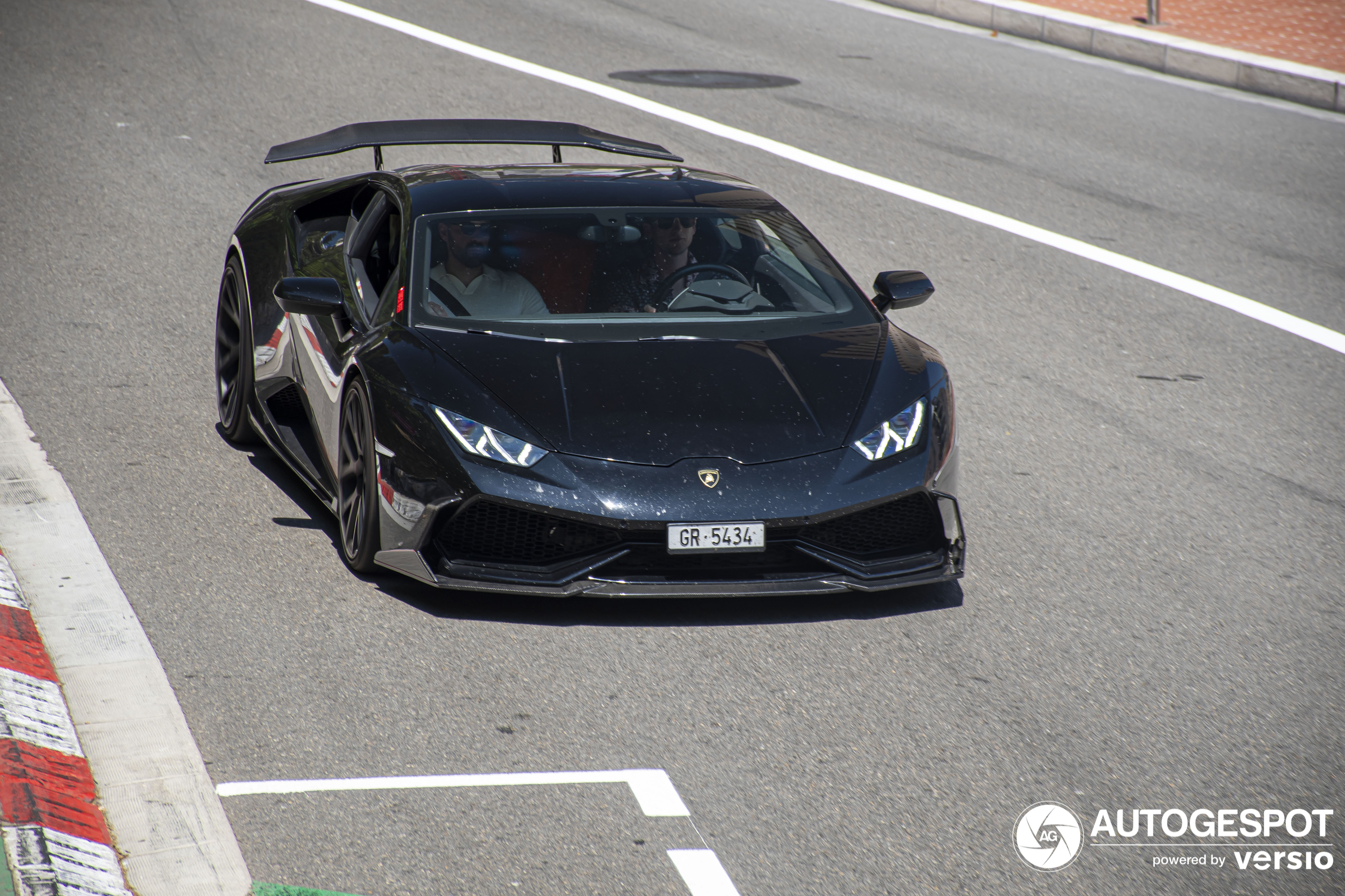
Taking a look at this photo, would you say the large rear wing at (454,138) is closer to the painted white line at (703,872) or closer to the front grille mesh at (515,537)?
the front grille mesh at (515,537)

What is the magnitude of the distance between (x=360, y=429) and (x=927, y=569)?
2.01 meters

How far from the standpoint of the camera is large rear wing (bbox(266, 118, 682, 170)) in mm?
7012

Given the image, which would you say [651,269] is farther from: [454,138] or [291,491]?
[291,491]

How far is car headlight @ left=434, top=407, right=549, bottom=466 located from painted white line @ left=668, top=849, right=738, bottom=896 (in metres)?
1.61

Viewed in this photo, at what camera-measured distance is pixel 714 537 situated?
16.2 ft

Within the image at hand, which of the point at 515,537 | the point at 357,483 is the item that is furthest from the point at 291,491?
the point at 515,537

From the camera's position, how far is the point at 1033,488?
654 centimetres

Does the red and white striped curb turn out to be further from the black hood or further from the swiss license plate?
the swiss license plate

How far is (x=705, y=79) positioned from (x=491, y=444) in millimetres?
11581

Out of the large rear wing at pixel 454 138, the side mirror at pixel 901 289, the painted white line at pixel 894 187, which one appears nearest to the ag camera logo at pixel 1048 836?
the side mirror at pixel 901 289

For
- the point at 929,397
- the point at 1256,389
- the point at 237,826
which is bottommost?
the point at 1256,389

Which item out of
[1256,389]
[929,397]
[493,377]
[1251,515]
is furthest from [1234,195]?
[493,377]

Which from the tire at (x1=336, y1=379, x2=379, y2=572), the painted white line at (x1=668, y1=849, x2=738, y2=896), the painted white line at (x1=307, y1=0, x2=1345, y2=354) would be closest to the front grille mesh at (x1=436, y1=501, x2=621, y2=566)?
the tire at (x1=336, y1=379, x2=379, y2=572)

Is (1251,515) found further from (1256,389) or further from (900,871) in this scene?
(900,871)
